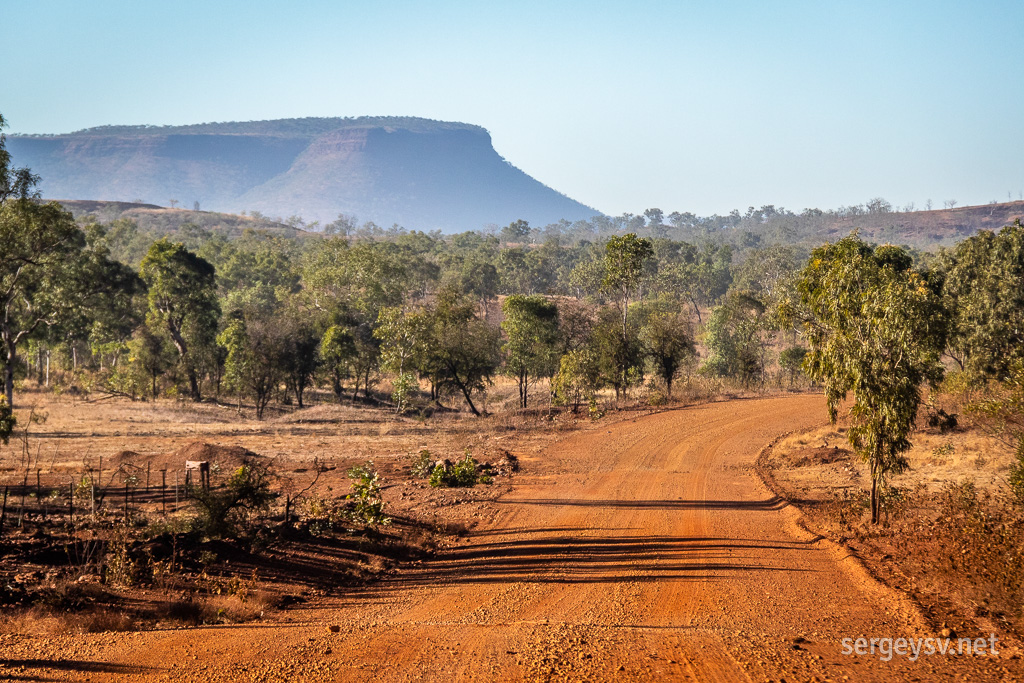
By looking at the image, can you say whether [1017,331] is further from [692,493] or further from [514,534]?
[514,534]

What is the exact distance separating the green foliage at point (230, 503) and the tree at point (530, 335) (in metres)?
26.2

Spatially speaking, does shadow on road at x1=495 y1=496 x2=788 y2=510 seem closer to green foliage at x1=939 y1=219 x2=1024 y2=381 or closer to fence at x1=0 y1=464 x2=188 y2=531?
fence at x1=0 y1=464 x2=188 y2=531

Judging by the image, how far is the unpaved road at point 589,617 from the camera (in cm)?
766

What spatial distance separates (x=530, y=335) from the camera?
38500 millimetres

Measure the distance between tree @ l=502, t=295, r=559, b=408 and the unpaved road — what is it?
2051 centimetres

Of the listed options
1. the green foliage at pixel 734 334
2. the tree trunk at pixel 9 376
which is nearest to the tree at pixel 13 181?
the tree trunk at pixel 9 376

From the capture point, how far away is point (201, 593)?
10.2 meters

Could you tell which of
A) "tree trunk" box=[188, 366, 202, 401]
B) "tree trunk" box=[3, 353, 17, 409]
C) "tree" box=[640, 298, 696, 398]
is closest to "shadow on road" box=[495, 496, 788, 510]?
"tree" box=[640, 298, 696, 398]

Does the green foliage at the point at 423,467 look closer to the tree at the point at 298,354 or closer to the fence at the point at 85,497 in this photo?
the fence at the point at 85,497

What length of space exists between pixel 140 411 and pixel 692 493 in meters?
30.0

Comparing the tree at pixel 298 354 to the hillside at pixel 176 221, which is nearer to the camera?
the tree at pixel 298 354

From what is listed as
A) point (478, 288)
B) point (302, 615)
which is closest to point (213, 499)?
point (302, 615)

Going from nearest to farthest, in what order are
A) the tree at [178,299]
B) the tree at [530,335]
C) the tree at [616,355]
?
1. the tree at [530,335]
2. the tree at [616,355]
3. the tree at [178,299]

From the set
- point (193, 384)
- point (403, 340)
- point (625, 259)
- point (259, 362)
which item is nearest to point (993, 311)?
point (625, 259)
